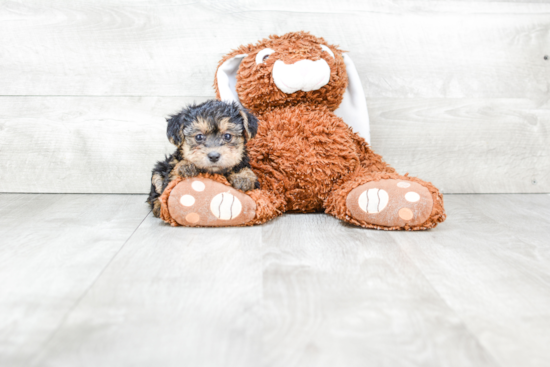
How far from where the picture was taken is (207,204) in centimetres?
136

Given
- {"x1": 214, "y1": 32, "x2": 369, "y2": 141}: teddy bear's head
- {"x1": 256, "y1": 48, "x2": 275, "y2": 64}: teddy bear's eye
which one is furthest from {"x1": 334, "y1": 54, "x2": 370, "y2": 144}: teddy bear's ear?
{"x1": 256, "y1": 48, "x2": 275, "y2": 64}: teddy bear's eye

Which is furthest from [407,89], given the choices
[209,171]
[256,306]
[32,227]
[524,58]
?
[32,227]

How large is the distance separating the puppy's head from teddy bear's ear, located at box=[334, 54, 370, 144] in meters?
0.49

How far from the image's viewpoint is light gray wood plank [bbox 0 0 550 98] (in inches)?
73.2

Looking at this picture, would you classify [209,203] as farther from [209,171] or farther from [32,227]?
[32,227]

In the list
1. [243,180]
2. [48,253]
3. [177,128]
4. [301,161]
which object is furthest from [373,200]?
[48,253]

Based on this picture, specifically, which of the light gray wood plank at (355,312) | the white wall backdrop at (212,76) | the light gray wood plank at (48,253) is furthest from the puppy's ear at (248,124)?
the white wall backdrop at (212,76)

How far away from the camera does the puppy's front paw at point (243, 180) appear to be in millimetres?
1408

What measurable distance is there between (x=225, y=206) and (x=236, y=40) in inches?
32.8

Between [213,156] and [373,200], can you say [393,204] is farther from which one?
[213,156]

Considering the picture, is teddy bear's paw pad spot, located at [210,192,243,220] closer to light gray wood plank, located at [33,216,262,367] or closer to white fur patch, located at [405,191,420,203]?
light gray wood plank, located at [33,216,262,367]

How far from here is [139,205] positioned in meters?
1.74

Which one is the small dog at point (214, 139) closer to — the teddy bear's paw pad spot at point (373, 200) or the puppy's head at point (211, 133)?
the puppy's head at point (211, 133)

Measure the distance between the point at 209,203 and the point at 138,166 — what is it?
71 cm
